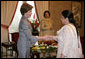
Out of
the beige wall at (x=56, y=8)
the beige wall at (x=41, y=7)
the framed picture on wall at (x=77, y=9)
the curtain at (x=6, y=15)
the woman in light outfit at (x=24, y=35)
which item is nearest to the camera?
the woman in light outfit at (x=24, y=35)

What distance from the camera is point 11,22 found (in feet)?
19.9

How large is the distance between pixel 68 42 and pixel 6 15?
159 inches

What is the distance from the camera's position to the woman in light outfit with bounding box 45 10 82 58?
7.21 ft

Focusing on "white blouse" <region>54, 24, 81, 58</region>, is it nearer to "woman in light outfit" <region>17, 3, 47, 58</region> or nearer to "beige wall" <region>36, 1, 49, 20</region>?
"woman in light outfit" <region>17, 3, 47, 58</region>

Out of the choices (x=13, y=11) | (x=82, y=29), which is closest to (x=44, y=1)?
(x=13, y=11)

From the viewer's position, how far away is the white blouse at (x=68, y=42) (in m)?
2.20

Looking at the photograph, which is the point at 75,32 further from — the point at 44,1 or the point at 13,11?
the point at 44,1

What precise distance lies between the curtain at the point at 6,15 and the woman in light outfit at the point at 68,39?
383cm

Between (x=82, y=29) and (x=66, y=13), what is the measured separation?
16.6 ft

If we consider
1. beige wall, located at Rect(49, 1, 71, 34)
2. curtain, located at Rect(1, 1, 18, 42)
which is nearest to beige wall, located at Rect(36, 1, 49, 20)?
beige wall, located at Rect(49, 1, 71, 34)

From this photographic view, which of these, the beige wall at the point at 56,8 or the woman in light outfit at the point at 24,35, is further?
the beige wall at the point at 56,8

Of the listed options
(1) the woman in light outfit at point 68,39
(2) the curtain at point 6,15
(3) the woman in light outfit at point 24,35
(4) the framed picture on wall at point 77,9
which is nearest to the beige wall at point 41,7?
(2) the curtain at point 6,15

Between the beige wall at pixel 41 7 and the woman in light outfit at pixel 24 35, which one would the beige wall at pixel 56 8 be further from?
the woman in light outfit at pixel 24 35

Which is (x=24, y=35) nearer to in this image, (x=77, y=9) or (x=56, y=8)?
(x=56, y=8)
